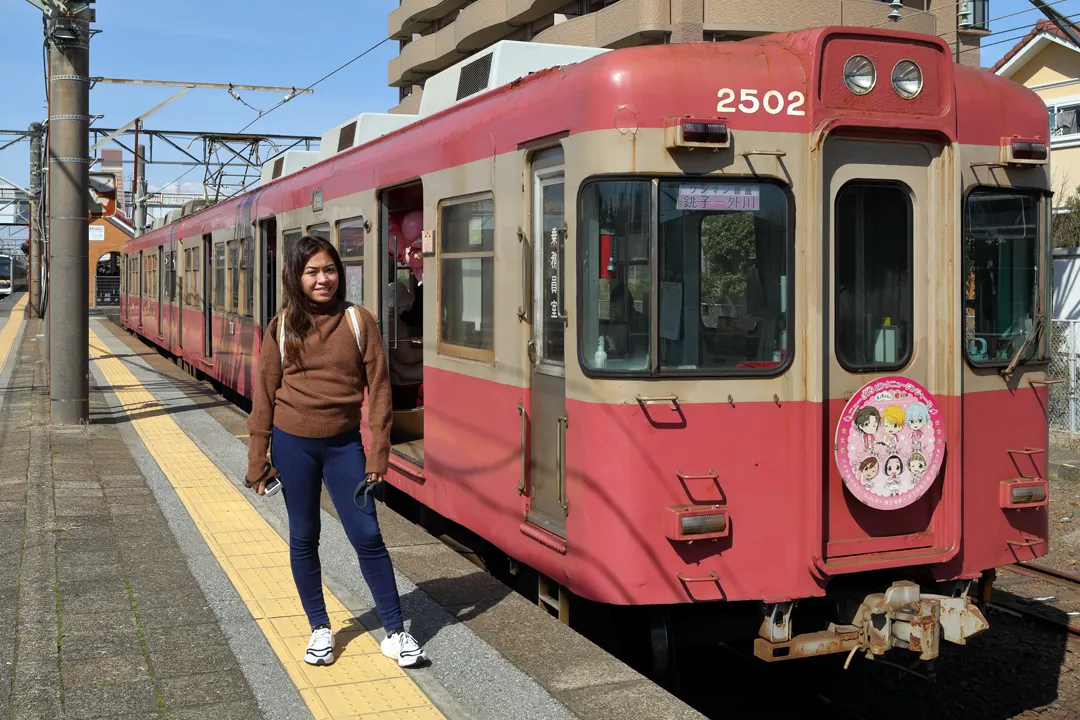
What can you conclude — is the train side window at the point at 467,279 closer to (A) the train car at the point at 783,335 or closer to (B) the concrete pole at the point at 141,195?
(A) the train car at the point at 783,335

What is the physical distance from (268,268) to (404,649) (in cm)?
796

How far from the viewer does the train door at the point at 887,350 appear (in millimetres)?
5051

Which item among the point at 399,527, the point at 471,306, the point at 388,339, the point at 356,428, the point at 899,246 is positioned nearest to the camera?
the point at 356,428

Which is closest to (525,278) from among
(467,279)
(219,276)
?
(467,279)

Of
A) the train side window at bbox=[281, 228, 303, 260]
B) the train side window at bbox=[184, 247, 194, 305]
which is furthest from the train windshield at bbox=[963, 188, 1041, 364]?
the train side window at bbox=[184, 247, 194, 305]

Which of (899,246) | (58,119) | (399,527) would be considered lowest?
(399,527)

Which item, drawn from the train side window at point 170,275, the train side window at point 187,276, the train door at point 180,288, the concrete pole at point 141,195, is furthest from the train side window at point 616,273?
the concrete pole at point 141,195

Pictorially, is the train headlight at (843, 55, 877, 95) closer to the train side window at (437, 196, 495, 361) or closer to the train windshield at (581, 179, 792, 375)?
the train windshield at (581, 179, 792, 375)

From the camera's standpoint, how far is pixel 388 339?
835 cm

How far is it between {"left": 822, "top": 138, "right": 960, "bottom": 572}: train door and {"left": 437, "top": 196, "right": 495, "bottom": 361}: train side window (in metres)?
1.83

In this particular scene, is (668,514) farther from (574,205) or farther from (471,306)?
(471,306)

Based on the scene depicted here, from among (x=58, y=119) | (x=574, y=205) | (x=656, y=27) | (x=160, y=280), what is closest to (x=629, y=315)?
(x=574, y=205)

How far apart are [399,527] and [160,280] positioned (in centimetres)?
1666

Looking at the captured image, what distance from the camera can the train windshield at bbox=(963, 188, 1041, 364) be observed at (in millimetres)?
5379
